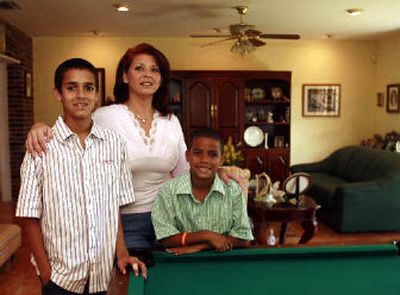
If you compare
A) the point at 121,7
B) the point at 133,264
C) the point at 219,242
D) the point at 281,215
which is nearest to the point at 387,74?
the point at 281,215

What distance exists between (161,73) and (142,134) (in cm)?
30

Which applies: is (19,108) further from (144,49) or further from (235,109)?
(144,49)

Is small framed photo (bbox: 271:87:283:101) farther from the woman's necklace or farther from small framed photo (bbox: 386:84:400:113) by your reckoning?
the woman's necklace

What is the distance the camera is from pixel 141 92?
6.80 feet

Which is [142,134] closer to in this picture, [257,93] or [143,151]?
[143,151]

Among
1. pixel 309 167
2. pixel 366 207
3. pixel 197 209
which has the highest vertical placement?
pixel 197 209

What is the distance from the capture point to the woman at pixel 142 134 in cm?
204

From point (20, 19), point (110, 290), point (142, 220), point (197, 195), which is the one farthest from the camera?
point (20, 19)

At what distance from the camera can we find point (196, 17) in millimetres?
5793

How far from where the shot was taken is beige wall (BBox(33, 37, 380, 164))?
7391 mm

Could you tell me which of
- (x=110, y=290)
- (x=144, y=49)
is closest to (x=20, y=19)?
(x=144, y=49)

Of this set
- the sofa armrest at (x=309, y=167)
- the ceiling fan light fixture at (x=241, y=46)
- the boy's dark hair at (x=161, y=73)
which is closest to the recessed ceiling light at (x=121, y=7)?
the ceiling fan light fixture at (x=241, y=46)

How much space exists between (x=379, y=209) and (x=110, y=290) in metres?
4.35

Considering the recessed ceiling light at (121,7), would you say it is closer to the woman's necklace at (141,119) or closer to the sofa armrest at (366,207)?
the sofa armrest at (366,207)
